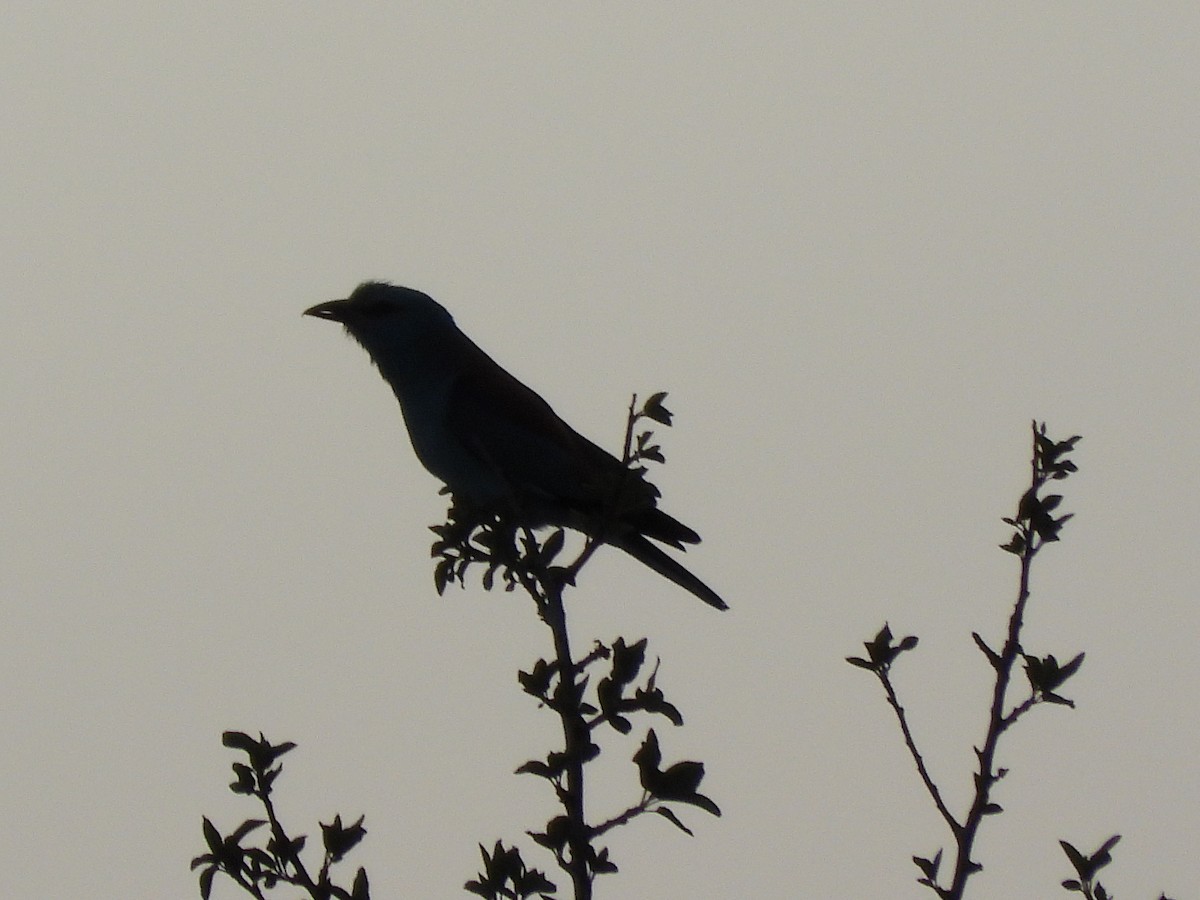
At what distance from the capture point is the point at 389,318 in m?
6.87

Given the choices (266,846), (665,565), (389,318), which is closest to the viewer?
(266,846)

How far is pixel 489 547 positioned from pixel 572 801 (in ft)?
4.00

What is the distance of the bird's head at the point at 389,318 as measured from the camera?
6801mm

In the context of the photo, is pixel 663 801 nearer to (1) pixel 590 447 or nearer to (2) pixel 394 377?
(1) pixel 590 447

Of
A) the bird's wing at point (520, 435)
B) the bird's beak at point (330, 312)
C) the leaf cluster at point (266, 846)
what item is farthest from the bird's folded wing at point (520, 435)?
the leaf cluster at point (266, 846)

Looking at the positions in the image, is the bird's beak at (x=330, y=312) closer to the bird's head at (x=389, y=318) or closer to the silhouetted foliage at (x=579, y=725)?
the bird's head at (x=389, y=318)

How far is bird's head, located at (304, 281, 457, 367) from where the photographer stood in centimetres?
680

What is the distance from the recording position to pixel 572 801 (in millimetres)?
3453

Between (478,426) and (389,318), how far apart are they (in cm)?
75

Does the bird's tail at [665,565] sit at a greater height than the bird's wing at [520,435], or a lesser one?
lesser

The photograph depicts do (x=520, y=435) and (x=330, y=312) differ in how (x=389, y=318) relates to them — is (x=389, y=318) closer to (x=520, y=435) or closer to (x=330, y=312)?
(x=330, y=312)

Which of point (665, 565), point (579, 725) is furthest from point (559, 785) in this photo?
point (665, 565)

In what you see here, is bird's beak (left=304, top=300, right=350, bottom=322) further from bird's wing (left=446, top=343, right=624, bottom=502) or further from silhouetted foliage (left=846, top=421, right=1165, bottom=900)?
silhouetted foliage (left=846, top=421, right=1165, bottom=900)

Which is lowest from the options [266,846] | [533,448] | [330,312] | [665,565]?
[266,846]
